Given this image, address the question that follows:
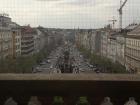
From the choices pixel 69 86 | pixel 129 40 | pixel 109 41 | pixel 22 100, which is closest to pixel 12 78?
pixel 22 100

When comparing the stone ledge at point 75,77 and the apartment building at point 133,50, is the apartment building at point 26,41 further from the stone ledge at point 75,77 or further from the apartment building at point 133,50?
the stone ledge at point 75,77

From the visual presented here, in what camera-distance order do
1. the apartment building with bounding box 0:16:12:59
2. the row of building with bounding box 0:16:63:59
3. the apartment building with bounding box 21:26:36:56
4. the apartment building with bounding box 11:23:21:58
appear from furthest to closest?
the apartment building with bounding box 21:26:36:56, the apartment building with bounding box 11:23:21:58, the row of building with bounding box 0:16:63:59, the apartment building with bounding box 0:16:12:59

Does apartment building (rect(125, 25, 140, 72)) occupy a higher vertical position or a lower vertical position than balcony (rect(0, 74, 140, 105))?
lower

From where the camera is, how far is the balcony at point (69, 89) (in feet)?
7.14

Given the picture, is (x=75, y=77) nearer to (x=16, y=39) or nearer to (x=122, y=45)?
(x=122, y=45)

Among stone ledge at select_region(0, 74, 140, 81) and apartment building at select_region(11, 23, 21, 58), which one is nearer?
stone ledge at select_region(0, 74, 140, 81)

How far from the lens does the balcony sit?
2176 millimetres

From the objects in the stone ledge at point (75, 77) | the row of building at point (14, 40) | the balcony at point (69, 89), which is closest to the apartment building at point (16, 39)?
the row of building at point (14, 40)

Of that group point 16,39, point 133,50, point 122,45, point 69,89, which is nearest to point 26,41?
point 16,39

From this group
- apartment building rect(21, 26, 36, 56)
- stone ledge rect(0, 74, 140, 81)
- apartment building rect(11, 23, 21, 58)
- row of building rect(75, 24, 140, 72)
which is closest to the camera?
stone ledge rect(0, 74, 140, 81)

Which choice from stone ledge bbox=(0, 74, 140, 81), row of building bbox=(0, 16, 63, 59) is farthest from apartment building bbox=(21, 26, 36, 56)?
stone ledge bbox=(0, 74, 140, 81)

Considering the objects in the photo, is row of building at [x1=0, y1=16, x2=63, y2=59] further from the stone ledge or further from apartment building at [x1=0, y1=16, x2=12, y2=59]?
the stone ledge

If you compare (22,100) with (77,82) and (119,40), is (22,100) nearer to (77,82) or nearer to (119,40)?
(77,82)

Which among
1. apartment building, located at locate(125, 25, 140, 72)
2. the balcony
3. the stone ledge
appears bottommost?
apartment building, located at locate(125, 25, 140, 72)
